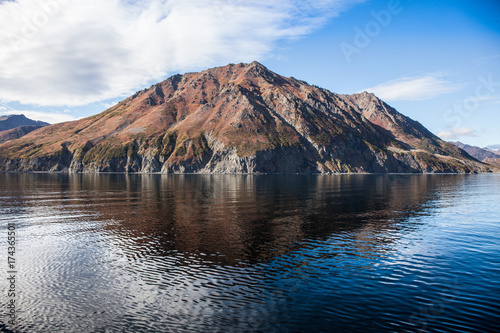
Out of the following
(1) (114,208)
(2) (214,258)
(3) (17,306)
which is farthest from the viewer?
(1) (114,208)

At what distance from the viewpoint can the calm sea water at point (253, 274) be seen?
21297 mm

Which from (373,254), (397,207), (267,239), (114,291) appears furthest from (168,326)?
(397,207)

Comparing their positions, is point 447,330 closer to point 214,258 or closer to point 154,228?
point 214,258

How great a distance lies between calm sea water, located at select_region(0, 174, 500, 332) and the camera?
2130cm

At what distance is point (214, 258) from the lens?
3406 centimetres

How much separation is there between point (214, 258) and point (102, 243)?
17.4 m

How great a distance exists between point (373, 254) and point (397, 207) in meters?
A: 43.6

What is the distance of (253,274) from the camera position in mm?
29375

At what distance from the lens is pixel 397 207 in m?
73.8

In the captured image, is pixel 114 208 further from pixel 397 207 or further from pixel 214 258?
pixel 397 207

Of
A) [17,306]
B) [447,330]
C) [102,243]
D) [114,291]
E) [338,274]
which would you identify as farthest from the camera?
[102,243]

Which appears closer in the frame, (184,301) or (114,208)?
(184,301)

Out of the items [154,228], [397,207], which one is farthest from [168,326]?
[397,207]

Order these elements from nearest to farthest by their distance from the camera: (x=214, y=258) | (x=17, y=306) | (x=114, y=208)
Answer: (x=17, y=306) → (x=214, y=258) → (x=114, y=208)
